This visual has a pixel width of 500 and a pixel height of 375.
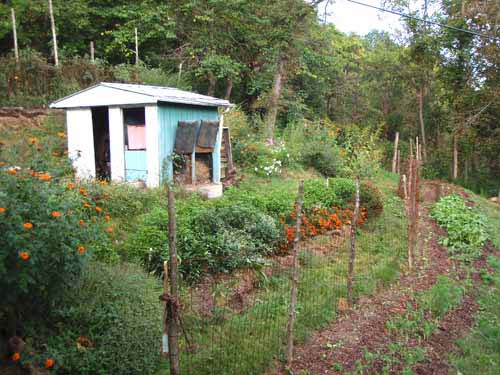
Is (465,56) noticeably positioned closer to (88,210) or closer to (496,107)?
(496,107)

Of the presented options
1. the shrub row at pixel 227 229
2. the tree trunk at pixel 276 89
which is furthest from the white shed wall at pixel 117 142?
the tree trunk at pixel 276 89

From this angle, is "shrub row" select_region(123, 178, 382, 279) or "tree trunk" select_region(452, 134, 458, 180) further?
"tree trunk" select_region(452, 134, 458, 180)

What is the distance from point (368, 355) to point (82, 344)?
293 cm

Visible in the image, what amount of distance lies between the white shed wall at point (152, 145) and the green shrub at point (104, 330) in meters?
5.47

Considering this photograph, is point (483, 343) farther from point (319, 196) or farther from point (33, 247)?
point (33, 247)

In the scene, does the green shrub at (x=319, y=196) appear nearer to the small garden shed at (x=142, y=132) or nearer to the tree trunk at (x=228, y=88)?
the small garden shed at (x=142, y=132)

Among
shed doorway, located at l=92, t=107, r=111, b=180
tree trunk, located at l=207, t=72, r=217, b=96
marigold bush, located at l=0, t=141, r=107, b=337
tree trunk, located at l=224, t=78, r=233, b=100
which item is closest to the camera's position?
marigold bush, located at l=0, t=141, r=107, b=337

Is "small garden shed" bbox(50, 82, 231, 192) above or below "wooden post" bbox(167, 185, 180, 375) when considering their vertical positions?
above

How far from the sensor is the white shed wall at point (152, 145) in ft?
33.0

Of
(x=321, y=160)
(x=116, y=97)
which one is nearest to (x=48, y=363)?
(x=116, y=97)

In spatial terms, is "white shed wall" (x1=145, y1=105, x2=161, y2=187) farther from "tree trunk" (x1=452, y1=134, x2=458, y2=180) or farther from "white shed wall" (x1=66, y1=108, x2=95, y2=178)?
"tree trunk" (x1=452, y1=134, x2=458, y2=180)

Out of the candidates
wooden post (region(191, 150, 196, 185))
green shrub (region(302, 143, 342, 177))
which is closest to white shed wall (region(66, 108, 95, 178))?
wooden post (region(191, 150, 196, 185))

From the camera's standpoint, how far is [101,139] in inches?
477

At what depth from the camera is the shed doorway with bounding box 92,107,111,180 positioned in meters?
11.8
